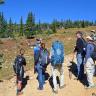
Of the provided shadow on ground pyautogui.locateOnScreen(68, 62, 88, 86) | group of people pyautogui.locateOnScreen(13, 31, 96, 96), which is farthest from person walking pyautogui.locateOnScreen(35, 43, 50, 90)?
shadow on ground pyautogui.locateOnScreen(68, 62, 88, 86)

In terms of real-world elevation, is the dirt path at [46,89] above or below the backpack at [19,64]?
below

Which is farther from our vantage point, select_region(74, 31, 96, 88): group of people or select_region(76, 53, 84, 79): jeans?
select_region(76, 53, 84, 79): jeans

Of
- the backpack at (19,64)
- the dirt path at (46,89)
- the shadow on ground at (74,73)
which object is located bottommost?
the dirt path at (46,89)

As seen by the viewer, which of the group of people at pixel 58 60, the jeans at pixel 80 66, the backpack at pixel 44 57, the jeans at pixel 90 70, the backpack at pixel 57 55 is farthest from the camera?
the jeans at pixel 80 66

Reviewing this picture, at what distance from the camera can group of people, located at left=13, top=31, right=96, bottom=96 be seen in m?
A: 15.5

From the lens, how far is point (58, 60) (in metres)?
15.6

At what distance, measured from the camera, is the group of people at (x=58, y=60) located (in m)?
15.5

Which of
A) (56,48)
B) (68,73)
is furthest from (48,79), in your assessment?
(56,48)

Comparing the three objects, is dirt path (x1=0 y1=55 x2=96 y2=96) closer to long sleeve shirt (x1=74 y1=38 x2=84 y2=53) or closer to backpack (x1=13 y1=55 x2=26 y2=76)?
backpack (x1=13 y1=55 x2=26 y2=76)

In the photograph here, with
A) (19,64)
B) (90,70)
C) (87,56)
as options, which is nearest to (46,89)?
(19,64)

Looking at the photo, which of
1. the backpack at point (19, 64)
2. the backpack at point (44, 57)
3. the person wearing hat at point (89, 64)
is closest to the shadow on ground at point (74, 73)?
the person wearing hat at point (89, 64)

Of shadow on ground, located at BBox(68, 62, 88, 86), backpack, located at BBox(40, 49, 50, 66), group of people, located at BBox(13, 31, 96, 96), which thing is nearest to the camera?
group of people, located at BBox(13, 31, 96, 96)

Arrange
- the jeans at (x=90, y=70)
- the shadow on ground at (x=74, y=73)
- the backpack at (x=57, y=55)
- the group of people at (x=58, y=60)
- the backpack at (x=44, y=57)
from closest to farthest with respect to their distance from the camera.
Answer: the jeans at (x=90, y=70) → the group of people at (x=58, y=60) → the backpack at (x=57, y=55) → the backpack at (x=44, y=57) → the shadow on ground at (x=74, y=73)

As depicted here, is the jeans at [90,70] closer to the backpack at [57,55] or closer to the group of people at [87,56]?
the group of people at [87,56]
